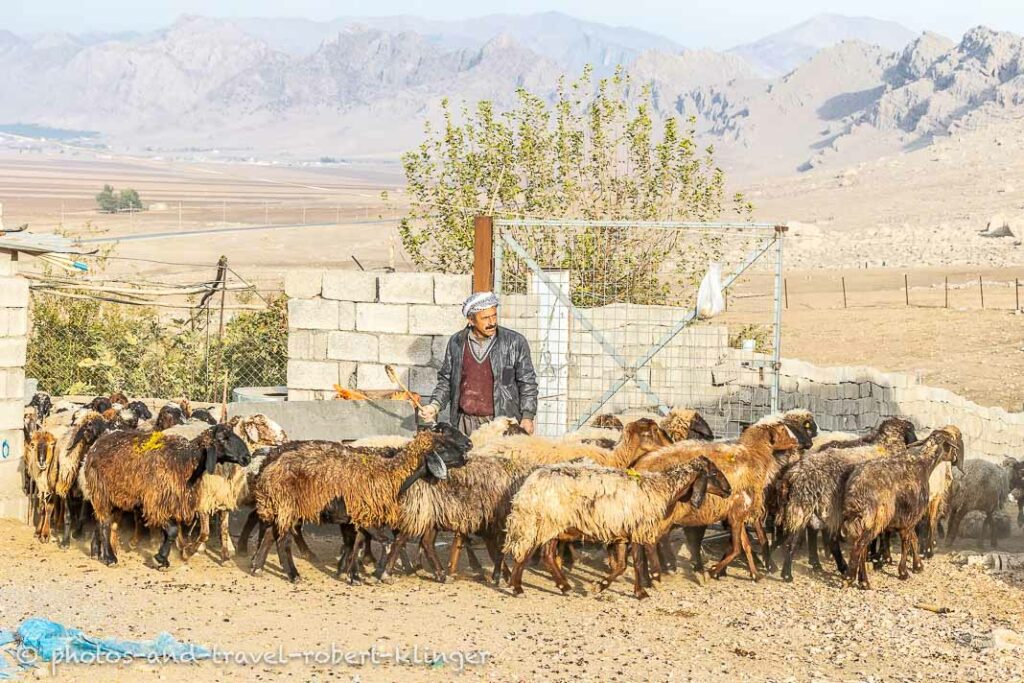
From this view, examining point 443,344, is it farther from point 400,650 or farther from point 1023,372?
point 1023,372

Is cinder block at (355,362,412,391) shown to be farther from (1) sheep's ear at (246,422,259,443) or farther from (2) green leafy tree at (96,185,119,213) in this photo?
(2) green leafy tree at (96,185,119,213)

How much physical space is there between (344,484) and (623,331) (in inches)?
233

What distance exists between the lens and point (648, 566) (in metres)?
10.2

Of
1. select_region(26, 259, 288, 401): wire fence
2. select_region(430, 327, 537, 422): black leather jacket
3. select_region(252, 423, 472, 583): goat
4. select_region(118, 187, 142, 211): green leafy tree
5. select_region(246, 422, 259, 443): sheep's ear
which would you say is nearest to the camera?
select_region(252, 423, 472, 583): goat

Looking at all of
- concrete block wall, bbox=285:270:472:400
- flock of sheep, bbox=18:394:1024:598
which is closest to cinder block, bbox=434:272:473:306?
concrete block wall, bbox=285:270:472:400

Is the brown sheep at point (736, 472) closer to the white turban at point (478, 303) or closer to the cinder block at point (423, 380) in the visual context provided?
the white turban at point (478, 303)

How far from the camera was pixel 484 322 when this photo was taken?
10.9 metres

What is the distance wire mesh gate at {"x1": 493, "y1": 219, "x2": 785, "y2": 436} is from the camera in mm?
12398

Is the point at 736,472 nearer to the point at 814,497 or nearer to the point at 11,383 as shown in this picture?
the point at 814,497

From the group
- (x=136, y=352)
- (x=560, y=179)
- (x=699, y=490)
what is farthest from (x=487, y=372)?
(x=560, y=179)

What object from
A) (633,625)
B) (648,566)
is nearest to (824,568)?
(648,566)

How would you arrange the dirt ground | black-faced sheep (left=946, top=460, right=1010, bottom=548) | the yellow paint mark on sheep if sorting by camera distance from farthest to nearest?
1. black-faced sheep (left=946, top=460, right=1010, bottom=548)
2. the yellow paint mark on sheep
3. the dirt ground

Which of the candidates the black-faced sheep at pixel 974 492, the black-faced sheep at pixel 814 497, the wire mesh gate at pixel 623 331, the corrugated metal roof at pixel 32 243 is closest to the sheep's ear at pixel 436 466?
the black-faced sheep at pixel 814 497

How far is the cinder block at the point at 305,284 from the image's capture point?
1359 cm
